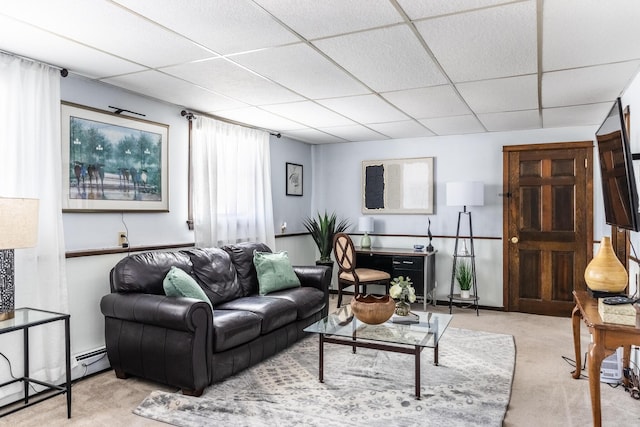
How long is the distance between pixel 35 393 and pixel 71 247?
1.00 metres

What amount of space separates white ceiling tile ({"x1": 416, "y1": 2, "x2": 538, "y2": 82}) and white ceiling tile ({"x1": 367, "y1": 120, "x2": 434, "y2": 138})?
5.86 ft

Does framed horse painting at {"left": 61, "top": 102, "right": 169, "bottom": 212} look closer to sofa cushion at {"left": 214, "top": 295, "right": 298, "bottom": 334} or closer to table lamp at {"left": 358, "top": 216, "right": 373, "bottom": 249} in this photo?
sofa cushion at {"left": 214, "top": 295, "right": 298, "bottom": 334}

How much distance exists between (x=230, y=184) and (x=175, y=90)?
1374 millimetres


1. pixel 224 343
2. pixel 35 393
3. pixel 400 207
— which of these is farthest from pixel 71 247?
pixel 400 207

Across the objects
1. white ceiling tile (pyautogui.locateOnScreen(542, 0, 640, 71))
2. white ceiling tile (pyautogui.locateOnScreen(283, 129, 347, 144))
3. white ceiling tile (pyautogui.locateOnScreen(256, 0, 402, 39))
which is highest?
white ceiling tile (pyautogui.locateOnScreen(283, 129, 347, 144))

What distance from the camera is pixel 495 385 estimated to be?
307 centimetres

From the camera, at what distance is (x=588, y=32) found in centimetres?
244

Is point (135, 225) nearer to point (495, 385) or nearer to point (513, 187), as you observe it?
point (495, 385)

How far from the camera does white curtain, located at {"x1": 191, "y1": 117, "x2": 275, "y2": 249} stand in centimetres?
438

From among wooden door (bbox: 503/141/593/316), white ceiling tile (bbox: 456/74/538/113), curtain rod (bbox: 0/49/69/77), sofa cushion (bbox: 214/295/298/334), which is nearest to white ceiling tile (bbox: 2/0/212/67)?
curtain rod (bbox: 0/49/69/77)

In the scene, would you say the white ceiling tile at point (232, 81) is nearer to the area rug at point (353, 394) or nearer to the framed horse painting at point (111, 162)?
the framed horse painting at point (111, 162)

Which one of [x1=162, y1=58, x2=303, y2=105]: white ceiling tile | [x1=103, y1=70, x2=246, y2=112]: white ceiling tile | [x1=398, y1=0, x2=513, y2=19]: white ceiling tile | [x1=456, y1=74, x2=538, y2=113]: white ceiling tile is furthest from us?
[x1=456, y1=74, x2=538, y2=113]: white ceiling tile

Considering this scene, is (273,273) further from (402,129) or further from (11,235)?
(402,129)

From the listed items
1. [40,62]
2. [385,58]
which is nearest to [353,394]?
[385,58]
